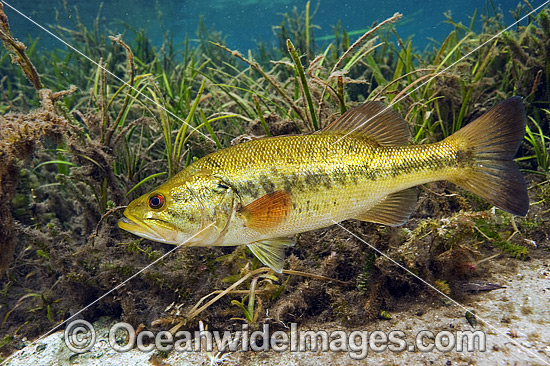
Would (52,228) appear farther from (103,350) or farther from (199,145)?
(199,145)

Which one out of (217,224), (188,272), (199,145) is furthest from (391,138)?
(199,145)

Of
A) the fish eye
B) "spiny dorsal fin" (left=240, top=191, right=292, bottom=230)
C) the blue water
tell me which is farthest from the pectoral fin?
the blue water

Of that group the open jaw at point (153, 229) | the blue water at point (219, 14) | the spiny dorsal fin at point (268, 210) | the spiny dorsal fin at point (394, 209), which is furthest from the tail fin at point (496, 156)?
the blue water at point (219, 14)

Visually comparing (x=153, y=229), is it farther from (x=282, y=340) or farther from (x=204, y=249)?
(x=282, y=340)

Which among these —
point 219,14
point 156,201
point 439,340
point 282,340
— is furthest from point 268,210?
point 219,14

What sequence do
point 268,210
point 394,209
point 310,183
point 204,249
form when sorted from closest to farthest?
1. point 268,210
2. point 310,183
3. point 394,209
4. point 204,249

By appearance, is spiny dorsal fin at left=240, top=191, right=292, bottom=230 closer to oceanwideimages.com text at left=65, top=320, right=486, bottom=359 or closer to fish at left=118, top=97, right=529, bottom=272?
fish at left=118, top=97, right=529, bottom=272
